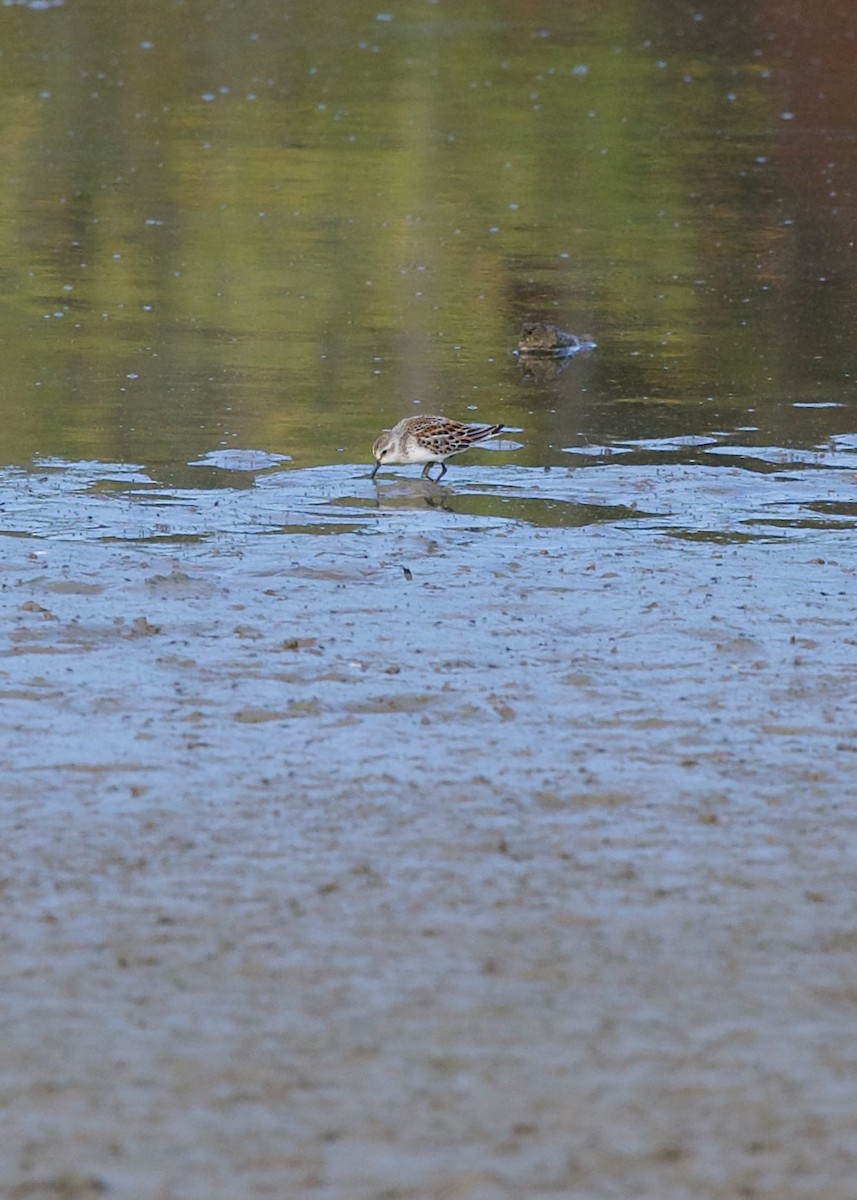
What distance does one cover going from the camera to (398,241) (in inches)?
696

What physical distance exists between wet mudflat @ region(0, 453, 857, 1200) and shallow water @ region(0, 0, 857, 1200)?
0.01 meters

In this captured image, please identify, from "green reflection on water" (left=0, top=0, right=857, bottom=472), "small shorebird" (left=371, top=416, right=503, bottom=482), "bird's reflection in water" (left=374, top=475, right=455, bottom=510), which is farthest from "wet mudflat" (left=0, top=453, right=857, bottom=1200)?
"green reflection on water" (left=0, top=0, right=857, bottom=472)

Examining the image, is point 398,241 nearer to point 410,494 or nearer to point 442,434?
point 442,434

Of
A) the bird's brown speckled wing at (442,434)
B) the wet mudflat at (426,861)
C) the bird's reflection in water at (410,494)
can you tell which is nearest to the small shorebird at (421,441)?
the bird's brown speckled wing at (442,434)

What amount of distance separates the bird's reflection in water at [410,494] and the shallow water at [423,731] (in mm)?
35

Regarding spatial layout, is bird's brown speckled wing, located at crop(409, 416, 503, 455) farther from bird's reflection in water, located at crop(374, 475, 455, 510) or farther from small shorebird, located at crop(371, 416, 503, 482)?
bird's reflection in water, located at crop(374, 475, 455, 510)

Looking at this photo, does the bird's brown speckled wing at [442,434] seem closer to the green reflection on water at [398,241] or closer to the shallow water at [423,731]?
the shallow water at [423,731]

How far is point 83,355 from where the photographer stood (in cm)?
1306

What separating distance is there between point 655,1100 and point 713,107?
2414 cm

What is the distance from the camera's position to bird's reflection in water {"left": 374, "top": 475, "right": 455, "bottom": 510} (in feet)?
31.7

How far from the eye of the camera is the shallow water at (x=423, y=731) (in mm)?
4555

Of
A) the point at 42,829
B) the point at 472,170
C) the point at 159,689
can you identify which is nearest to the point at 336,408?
the point at 159,689

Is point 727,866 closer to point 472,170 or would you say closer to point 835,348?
point 835,348

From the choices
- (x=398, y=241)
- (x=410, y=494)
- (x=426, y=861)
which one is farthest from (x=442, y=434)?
(x=398, y=241)
